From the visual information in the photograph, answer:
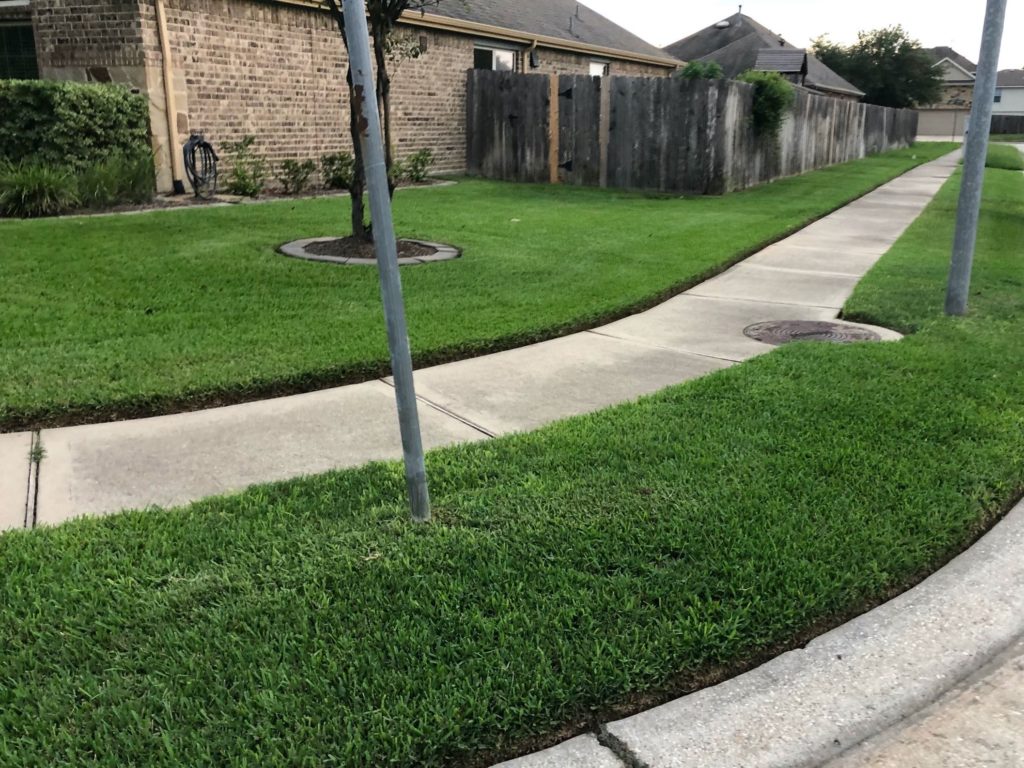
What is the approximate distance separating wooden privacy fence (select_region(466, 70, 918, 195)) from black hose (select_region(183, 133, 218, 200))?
6816 millimetres

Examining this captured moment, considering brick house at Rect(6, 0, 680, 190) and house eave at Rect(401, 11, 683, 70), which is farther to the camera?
house eave at Rect(401, 11, 683, 70)

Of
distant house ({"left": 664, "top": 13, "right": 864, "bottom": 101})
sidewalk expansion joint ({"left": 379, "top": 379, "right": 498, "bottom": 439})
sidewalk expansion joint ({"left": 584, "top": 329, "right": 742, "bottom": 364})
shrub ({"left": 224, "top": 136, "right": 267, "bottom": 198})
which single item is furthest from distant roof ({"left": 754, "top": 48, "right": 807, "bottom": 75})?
sidewalk expansion joint ({"left": 379, "top": 379, "right": 498, "bottom": 439})

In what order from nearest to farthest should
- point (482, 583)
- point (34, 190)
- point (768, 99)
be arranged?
point (482, 583) < point (34, 190) < point (768, 99)

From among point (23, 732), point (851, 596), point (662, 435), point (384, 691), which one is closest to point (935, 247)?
point (662, 435)

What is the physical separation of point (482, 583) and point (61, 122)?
34.0ft

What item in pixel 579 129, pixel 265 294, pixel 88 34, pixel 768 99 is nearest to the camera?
pixel 265 294

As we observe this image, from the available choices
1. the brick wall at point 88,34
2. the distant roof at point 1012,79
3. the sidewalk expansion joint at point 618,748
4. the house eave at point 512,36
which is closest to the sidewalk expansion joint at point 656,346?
the sidewalk expansion joint at point 618,748

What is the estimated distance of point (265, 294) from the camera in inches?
259

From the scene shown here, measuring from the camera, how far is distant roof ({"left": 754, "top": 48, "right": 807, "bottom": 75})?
36562 millimetres

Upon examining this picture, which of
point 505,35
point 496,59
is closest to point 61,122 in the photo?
point 505,35

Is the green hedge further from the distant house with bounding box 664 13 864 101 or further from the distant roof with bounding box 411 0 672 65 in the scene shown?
the distant house with bounding box 664 13 864 101

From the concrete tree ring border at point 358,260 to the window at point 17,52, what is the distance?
24.5ft

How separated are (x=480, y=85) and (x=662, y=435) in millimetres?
16059

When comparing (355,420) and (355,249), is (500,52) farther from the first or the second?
(355,420)
